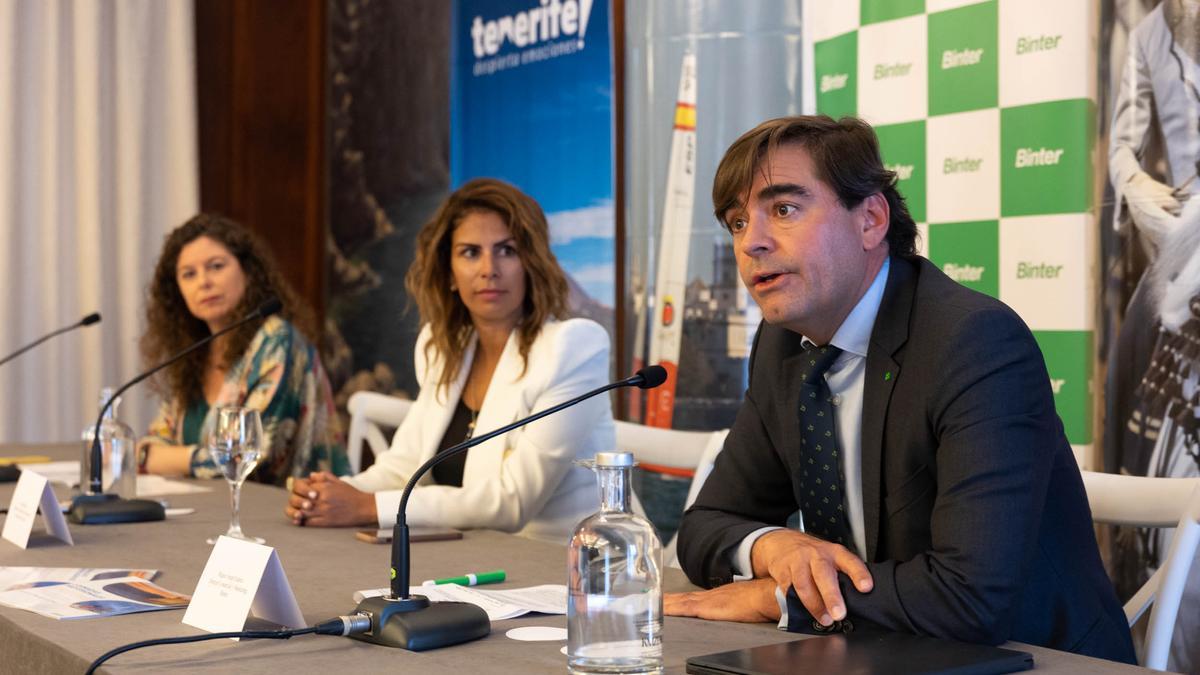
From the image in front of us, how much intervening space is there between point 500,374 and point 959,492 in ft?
4.55

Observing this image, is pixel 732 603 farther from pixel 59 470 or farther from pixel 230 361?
pixel 230 361

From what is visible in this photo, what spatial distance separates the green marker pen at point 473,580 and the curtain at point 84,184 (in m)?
4.00

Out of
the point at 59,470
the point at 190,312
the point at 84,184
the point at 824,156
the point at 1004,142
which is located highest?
the point at 84,184

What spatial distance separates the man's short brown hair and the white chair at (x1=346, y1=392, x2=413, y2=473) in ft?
6.69

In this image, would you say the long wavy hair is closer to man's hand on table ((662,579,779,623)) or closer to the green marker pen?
the green marker pen

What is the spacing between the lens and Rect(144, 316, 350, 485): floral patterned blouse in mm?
3447

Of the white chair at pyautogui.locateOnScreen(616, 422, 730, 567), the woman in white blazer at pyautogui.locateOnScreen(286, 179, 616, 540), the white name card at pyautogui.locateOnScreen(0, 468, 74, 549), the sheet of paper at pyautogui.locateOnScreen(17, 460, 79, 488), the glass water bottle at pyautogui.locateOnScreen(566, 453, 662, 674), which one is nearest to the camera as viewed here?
the glass water bottle at pyautogui.locateOnScreen(566, 453, 662, 674)

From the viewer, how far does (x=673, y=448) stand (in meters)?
2.64

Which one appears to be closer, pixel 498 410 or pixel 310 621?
pixel 310 621

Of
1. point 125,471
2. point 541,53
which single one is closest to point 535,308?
point 125,471

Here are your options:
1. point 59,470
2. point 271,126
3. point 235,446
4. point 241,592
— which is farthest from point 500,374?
point 271,126

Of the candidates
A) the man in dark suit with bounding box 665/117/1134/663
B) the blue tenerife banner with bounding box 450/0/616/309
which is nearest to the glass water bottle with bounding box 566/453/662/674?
the man in dark suit with bounding box 665/117/1134/663

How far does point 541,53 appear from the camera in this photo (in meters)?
4.60

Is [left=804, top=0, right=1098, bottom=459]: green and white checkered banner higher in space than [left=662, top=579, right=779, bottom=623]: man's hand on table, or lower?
higher
